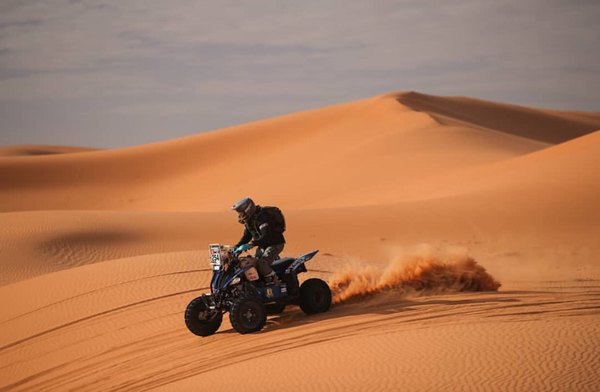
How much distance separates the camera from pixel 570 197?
2581cm

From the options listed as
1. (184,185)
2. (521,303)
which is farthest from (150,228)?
(184,185)

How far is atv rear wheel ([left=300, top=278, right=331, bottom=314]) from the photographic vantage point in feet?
37.6

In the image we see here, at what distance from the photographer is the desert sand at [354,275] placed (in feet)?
27.6

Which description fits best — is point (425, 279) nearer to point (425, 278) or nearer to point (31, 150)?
point (425, 278)

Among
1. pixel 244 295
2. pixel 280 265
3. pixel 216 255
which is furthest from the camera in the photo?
pixel 280 265

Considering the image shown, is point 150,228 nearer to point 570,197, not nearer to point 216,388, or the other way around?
point 570,197

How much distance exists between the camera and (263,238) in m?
10.9

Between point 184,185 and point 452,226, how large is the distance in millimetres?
35937

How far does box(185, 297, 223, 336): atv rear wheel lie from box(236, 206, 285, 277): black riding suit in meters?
0.87

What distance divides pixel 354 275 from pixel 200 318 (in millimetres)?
2791

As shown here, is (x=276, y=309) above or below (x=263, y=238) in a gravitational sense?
below

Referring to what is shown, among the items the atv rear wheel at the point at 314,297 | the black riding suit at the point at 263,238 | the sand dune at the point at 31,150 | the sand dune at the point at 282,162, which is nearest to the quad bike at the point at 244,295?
the atv rear wheel at the point at 314,297

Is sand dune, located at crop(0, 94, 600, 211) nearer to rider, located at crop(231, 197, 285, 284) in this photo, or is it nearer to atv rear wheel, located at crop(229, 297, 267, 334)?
rider, located at crop(231, 197, 285, 284)

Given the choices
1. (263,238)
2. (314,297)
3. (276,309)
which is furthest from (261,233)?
(276,309)
